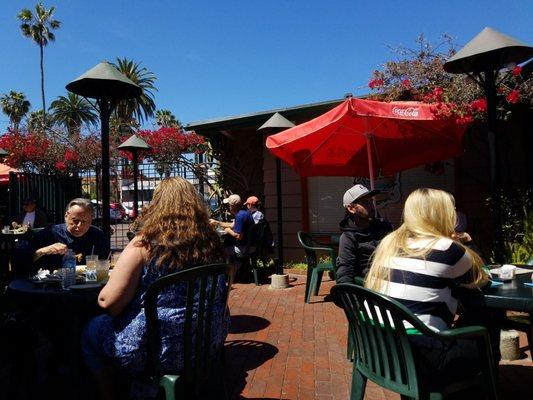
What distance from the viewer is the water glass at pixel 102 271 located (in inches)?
110


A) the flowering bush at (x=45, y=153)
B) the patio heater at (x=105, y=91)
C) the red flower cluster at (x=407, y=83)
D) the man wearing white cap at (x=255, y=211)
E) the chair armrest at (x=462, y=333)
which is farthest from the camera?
the flowering bush at (x=45, y=153)

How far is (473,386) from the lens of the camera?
205cm

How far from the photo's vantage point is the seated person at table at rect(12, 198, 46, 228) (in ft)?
28.0

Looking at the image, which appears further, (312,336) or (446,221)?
(312,336)

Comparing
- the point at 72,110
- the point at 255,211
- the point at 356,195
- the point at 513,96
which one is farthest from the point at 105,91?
the point at 72,110

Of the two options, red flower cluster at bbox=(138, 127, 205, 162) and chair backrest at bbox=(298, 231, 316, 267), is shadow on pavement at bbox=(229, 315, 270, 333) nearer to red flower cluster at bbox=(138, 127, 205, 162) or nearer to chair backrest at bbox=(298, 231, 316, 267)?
chair backrest at bbox=(298, 231, 316, 267)

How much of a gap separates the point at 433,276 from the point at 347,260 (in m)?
1.03

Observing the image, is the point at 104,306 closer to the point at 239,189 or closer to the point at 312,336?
the point at 312,336

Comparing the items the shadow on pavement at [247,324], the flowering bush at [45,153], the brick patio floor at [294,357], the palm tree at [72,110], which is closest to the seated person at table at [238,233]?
the brick patio floor at [294,357]

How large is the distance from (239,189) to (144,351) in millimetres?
7652

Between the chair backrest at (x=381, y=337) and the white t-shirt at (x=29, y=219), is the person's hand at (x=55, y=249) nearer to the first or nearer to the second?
the chair backrest at (x=381, y=337)

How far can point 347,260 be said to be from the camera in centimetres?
307

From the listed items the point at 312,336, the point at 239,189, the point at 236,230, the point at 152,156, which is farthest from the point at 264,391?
the point at 152,156

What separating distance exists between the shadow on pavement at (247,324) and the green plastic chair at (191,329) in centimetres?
214
